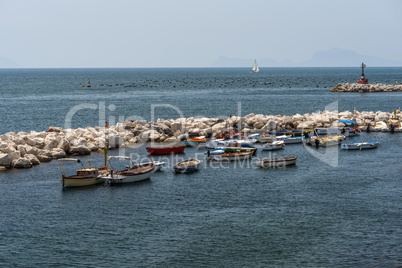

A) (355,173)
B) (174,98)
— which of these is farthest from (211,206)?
(174,98)

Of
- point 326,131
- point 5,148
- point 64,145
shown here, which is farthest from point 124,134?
point 326,131

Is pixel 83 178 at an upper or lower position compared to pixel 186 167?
lower

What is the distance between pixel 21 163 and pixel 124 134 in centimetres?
1926

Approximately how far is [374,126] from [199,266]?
6070cm

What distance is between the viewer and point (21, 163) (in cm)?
5375

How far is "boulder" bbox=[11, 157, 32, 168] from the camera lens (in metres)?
53.8

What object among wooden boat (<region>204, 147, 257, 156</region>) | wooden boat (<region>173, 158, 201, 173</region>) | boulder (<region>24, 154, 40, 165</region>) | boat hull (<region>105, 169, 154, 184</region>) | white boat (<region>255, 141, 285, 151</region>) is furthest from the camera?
white boat (<region>255, 141, 285, 151</region>)

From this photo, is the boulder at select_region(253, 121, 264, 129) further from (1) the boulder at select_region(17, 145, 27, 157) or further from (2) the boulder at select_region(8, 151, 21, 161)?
(2) the boulder at select_region(8, 151, 21, 161)

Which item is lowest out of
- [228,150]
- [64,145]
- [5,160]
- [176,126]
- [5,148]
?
[5,160]

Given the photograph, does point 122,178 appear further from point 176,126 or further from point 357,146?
point 357,146

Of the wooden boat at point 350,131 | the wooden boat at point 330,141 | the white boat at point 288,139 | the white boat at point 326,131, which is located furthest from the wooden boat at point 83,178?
the wooden boat at point 350,131

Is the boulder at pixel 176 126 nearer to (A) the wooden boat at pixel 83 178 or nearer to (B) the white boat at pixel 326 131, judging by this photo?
(B) the white boat at pixel 326 131

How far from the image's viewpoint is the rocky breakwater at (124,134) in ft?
188

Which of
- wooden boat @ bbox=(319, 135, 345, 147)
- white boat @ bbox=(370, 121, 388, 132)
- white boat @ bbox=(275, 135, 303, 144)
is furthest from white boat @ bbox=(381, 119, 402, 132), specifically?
white boat @ bbox=(275, 135, 303, 144)
